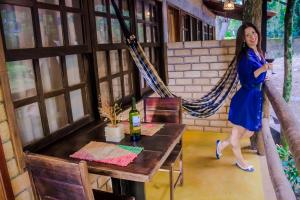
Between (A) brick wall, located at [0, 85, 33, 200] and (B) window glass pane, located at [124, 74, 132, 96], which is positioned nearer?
(A) brick wall, located at [0, 85, 33, 200]

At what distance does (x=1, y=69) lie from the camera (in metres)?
1.10

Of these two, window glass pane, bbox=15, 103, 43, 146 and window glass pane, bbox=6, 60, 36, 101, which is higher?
window glass pane, bbox=6, 60, 36, 101

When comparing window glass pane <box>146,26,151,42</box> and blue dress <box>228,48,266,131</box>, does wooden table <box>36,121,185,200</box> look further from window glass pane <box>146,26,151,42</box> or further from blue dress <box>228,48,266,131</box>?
window glass pane <box>146,26,151,42</box>

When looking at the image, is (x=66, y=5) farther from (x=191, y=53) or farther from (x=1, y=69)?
(x=191, y=53)

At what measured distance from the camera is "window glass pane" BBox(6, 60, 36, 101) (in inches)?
50.7

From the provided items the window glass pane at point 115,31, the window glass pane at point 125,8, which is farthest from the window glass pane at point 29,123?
the window glass pane at point 125,8

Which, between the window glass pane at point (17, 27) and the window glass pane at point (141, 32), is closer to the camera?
the window glass pane at point (17, 27)

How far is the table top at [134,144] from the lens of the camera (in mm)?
1111

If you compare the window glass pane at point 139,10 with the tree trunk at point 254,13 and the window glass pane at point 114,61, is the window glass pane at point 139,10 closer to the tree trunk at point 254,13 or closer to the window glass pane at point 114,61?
the window glass pane at point 114,61

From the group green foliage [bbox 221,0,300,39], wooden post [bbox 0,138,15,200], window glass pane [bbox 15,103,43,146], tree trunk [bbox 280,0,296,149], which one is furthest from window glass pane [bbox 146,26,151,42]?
green foliage [bbox 221,0,300,39]

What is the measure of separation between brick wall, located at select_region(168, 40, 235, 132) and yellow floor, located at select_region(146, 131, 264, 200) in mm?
647

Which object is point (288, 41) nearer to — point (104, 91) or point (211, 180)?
point (211, 180)

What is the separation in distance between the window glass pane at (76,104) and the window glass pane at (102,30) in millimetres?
497

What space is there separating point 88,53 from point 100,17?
39 cm
